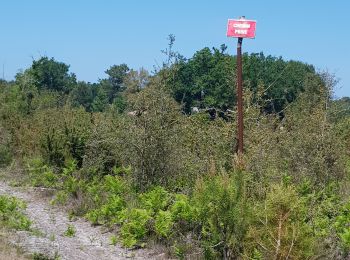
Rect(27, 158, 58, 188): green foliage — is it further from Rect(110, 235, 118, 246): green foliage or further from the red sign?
the red sign

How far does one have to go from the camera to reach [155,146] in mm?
11016

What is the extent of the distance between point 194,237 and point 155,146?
319cm

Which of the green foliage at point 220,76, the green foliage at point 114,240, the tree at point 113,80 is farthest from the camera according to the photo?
the tree at point 113,80

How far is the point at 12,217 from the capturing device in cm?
934

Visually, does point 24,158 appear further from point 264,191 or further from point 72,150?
point 264,191

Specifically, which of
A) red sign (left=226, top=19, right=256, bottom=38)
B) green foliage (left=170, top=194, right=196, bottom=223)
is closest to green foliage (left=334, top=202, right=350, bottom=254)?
green foliage (left=170, top=194, right=196, bottom=223)

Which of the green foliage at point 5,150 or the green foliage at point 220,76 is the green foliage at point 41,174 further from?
the green foliage at point 220,76

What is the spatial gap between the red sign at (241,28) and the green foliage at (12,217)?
4.52 m

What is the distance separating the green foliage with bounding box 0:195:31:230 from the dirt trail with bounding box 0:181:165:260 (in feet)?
0.83

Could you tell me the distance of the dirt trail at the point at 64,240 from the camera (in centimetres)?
777

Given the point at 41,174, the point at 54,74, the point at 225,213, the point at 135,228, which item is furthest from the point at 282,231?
the point at 54,74

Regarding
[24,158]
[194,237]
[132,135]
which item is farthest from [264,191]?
[24,158]

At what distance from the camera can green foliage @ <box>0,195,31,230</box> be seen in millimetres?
8827

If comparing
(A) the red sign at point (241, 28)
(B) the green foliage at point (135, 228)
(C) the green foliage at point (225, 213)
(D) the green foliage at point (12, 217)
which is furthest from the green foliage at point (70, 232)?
(A) the red sign at point (241, 28)
